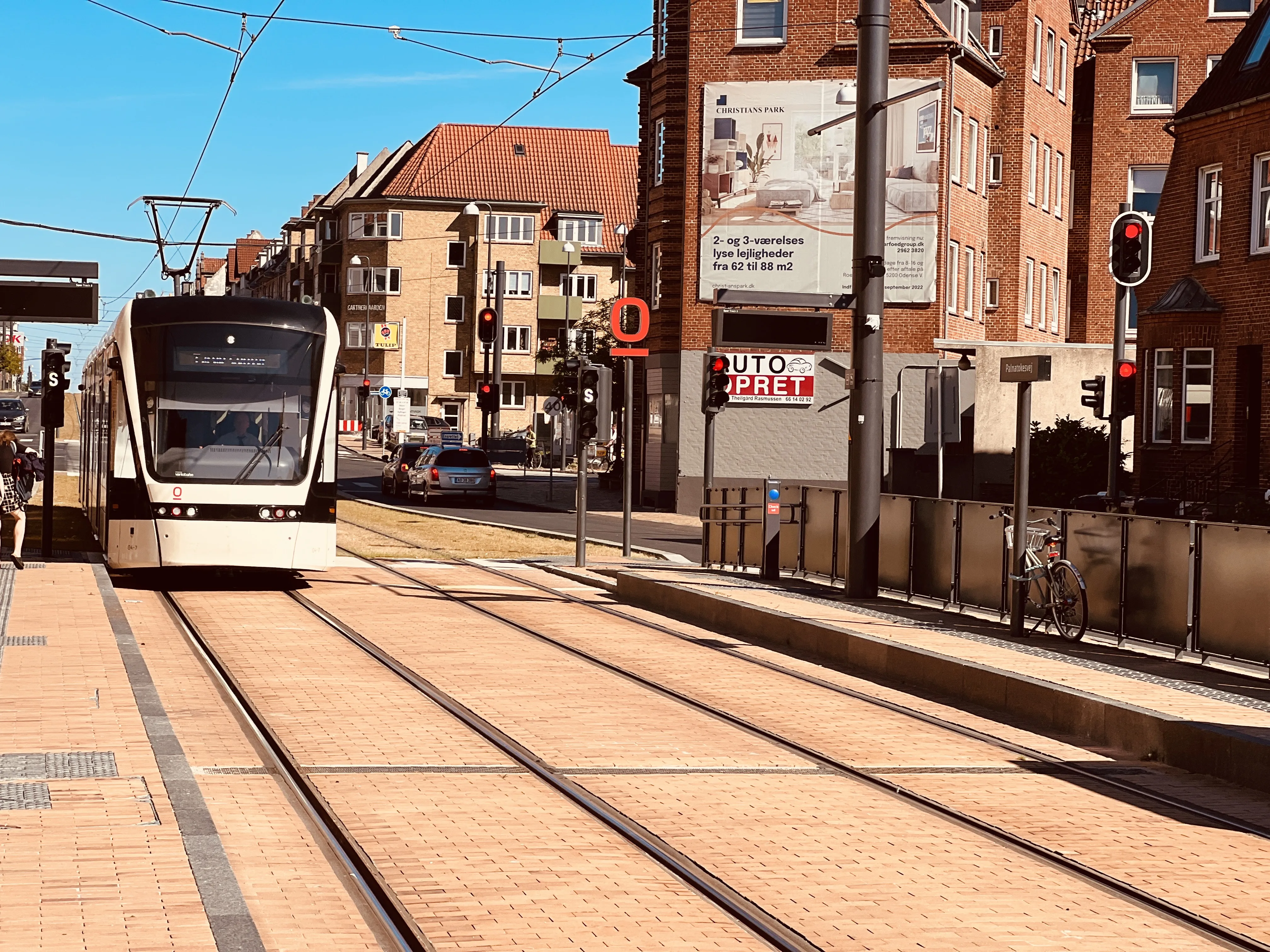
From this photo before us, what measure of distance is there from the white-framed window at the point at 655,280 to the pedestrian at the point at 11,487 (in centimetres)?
2240

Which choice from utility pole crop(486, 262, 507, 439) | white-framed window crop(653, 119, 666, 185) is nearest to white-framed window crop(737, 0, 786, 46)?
white-framed window crop(653, 119, 666, 185)

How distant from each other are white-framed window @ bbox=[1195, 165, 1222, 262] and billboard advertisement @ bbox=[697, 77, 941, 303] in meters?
6.46

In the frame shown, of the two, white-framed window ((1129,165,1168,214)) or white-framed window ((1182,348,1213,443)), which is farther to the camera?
white-framed window ((1129,165,1168,214))

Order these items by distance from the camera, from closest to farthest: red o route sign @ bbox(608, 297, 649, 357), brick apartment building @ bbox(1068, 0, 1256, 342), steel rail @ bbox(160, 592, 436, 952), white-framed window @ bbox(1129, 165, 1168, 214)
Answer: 1. steel rail @ bbox(160, 592, 436, 952)
2. red o route sign @ bbox(608, 297, 649, 357)
3. brick apartment building @ bbox(1068, 0, 1256, 342)
4. white-framed window @ bbox(1129, 165, 1168, 214)

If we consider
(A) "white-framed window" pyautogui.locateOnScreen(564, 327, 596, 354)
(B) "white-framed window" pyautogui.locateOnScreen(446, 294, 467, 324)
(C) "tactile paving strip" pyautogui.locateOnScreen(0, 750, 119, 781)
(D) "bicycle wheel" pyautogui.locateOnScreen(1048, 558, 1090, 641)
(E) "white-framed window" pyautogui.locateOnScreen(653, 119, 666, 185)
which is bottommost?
(C) "tactile paving strip" pyautogui.locateOnScreen(0, 750, 119, 781)

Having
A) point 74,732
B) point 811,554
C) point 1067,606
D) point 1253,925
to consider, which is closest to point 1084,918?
point 1253,925

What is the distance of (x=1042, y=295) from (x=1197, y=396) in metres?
17.3

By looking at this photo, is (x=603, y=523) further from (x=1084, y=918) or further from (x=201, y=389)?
(x=1084, y=918)

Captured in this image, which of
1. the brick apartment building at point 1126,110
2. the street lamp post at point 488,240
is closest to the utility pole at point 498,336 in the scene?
the street lamp post at point 488,240

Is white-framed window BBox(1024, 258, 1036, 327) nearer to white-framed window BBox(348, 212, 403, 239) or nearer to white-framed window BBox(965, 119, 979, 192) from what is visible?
white-framed window BBox(965, 119, 979, 192)

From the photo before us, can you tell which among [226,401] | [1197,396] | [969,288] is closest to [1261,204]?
[1197,396]

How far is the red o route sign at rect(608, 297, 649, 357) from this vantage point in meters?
25.4

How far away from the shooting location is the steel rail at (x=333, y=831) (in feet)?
20.7

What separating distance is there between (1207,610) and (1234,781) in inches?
152
